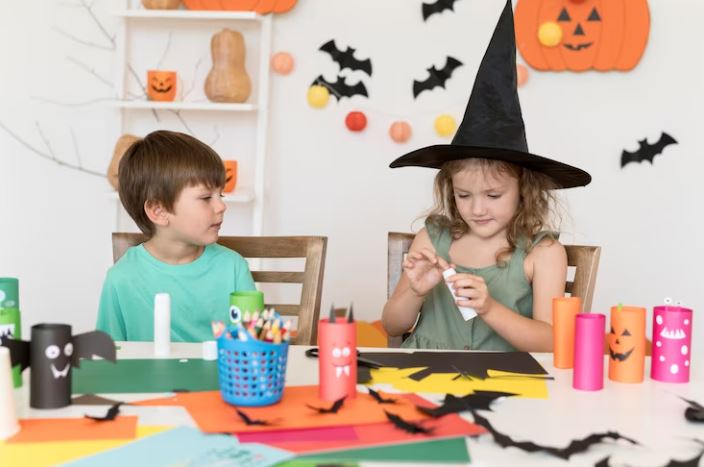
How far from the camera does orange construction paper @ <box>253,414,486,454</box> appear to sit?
98 centimetres

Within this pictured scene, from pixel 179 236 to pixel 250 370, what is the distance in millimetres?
936

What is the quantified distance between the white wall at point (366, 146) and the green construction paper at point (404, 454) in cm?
237

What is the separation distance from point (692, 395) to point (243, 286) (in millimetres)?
1067

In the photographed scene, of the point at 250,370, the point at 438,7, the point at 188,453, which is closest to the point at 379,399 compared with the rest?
the point at 250,370

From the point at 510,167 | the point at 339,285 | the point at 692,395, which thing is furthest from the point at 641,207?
the point at 692,395

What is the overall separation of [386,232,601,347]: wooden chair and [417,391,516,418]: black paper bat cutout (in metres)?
0.56

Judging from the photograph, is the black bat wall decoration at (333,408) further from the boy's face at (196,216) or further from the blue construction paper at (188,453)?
the boy's face at (196,216)

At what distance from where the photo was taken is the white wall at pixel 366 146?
3.28 metres

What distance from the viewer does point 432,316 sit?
194cm

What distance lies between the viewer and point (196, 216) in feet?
6.46

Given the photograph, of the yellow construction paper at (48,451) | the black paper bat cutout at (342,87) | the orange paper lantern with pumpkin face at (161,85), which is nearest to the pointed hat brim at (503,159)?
the yellow construction paper at (48,451)

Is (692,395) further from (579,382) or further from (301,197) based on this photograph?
(301,197)

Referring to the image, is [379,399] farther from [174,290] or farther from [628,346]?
[174,290]

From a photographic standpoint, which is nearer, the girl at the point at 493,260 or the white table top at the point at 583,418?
the white table top at the point at 583,418
